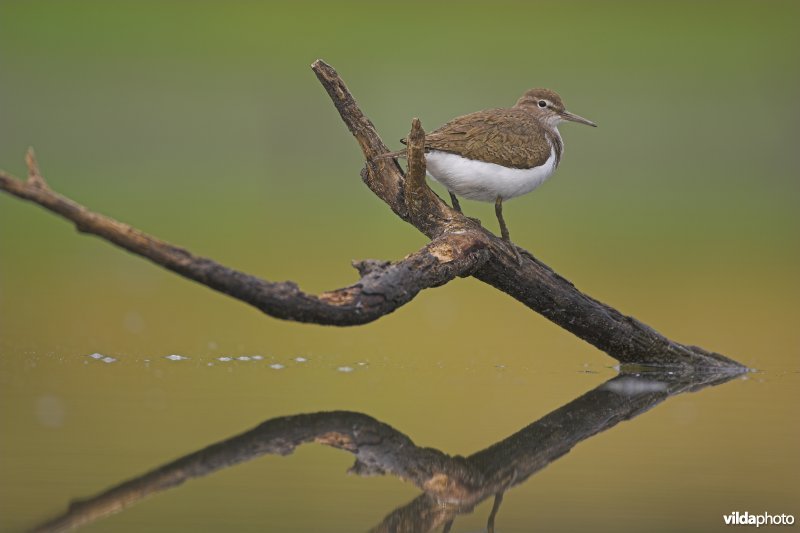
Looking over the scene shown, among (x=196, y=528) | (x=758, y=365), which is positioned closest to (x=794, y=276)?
(x=758, y=365)

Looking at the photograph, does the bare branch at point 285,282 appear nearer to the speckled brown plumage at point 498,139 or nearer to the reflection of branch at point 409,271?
the reflection of branch at point 409,271

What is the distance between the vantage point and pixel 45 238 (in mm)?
17781

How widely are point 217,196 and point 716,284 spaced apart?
382 inches

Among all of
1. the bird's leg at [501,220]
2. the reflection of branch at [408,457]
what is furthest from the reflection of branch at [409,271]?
the reflection of branch at [408,457]

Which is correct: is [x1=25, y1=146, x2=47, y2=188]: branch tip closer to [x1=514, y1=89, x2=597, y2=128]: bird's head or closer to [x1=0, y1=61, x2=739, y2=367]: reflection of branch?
[x1=0, y1=61, x2=739, y2=367]: reflection of branch

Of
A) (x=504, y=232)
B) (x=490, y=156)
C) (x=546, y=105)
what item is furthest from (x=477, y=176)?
(x=546, y=105)

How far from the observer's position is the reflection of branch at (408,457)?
260 inches

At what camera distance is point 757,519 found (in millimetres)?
6773

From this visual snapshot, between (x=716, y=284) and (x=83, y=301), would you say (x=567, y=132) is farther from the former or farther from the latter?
(x=83, y=301)

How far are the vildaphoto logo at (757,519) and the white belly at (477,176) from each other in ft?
12.9

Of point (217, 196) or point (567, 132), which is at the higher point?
point (567, 132)

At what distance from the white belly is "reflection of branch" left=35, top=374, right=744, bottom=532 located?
183 centimetres

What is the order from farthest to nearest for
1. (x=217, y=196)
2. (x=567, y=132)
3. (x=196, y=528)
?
(x=567, y=132) → (x=217, y=196) → (x=196, y=528)

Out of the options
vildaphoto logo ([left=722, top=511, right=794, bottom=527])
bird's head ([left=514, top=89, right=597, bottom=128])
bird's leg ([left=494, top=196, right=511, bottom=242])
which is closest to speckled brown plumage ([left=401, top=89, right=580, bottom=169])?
bird's leg ([left=494, top=196, right=511, bottom=242])
